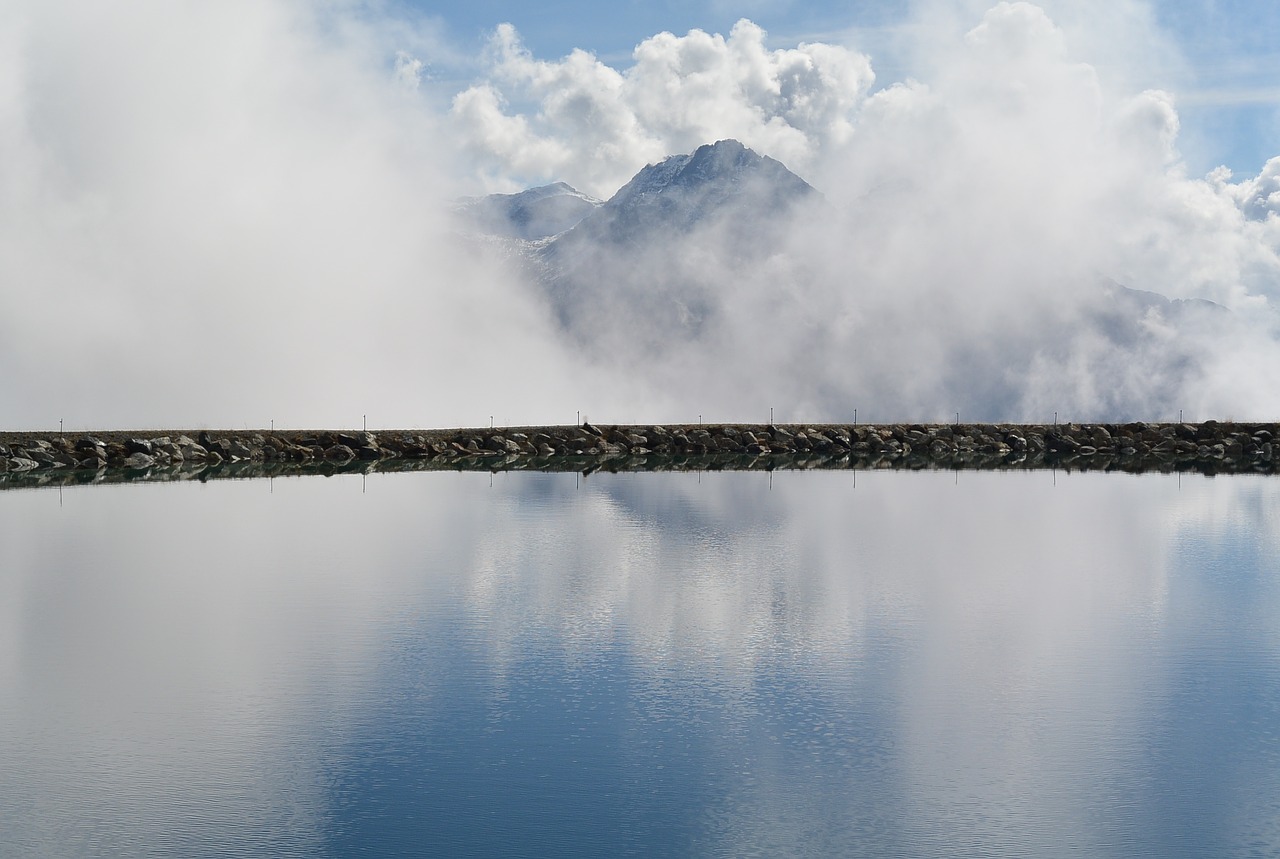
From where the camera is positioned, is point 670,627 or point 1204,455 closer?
point 670,627

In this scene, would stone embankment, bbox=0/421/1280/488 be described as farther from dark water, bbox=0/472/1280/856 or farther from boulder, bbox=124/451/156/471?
dark water, bbox=0/472/1280/856

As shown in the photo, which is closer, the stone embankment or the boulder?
the stone embankment

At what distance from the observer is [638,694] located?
2002cm

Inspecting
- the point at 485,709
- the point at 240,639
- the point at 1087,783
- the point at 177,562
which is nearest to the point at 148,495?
the point at 177,562

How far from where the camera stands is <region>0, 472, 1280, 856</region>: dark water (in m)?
14.8

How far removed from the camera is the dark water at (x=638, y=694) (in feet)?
48.6

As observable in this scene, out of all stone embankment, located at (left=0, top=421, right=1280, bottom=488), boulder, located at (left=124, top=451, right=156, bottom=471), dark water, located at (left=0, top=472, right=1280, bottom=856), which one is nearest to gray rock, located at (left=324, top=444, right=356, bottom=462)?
stone embankment, located at (left=0, top=421, right=1280, bottom=488)

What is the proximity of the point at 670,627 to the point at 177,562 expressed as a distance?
15.9m

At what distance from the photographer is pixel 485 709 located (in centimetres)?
1925

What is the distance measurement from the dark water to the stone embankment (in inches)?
1215

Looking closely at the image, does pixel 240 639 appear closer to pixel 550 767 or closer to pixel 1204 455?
pixel 550 767

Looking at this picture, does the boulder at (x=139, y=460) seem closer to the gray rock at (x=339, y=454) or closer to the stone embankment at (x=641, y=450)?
the stone embankment at (x=641, y=450)

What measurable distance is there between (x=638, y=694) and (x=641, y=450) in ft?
207

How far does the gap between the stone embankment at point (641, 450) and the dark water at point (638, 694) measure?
30866mm
